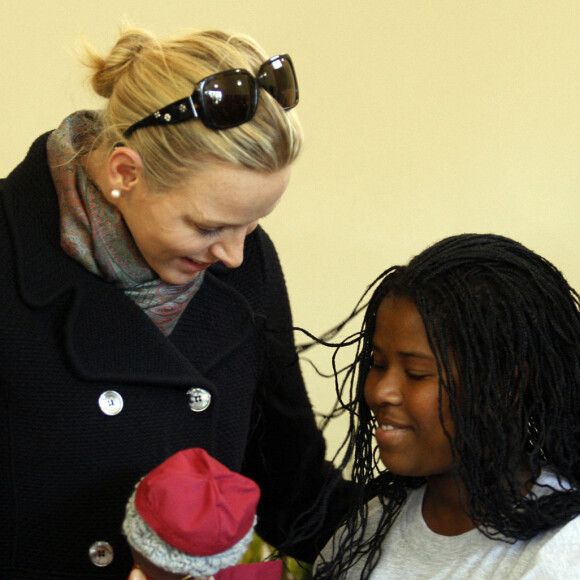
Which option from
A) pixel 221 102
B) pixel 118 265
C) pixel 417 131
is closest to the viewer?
pixel 221 102

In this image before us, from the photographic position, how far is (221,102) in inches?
40.8

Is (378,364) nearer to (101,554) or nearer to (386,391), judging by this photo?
(386,391)

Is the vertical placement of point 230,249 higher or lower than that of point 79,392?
higher

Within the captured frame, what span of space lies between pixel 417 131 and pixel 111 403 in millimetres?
1263

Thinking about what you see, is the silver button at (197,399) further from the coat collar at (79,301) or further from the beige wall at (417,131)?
the beige wall at (417,131)

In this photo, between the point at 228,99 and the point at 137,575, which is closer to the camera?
the point at 137,575

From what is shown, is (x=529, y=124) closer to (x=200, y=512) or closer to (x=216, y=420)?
(x=216, y=420)

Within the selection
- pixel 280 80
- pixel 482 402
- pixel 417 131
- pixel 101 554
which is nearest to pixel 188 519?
pixel 101 554

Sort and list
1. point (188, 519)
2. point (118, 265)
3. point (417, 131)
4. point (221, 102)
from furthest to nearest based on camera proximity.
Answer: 1. point (417, 131)
2. point (118, 265)
3. point (221, 102)
4. point (188, 519)

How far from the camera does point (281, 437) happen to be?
1.37 metres

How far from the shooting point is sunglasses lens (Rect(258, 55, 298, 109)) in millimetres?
1084

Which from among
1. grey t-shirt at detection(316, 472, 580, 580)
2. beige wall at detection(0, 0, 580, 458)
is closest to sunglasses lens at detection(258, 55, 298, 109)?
grey t-shirt at detection(316, 472, 580, 580)

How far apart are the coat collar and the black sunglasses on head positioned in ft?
0.62

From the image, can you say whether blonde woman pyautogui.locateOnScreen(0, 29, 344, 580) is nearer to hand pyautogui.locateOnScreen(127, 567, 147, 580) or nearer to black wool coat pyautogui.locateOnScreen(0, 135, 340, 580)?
black wool coat pyautogui.locateOnScreen(0, 135, 340, 580)
